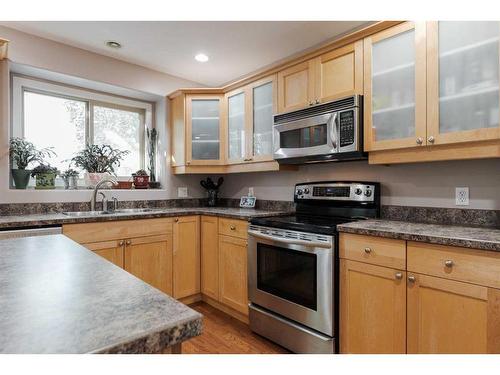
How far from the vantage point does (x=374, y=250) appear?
1675mm

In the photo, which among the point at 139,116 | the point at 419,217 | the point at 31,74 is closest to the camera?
the point at 419,217

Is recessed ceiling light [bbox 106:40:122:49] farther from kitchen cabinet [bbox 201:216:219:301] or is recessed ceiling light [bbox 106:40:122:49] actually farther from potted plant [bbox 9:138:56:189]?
kitchen cabinet [bbox 201:216:219:301]

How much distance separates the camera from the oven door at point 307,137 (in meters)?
2.18

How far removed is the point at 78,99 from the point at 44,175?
2.95ft

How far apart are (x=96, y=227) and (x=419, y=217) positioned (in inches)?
92.5

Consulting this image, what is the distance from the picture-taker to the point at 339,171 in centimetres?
253

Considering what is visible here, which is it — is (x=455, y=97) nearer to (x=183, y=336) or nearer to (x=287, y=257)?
(x=287, y=257)

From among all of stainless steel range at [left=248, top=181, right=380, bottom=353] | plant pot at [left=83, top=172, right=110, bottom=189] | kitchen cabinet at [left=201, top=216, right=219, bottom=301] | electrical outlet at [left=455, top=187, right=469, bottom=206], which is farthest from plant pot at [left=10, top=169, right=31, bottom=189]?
electrical outlet at [left=455, top=187, right=469, bottom=206]

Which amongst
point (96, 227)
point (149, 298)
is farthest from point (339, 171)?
point (149, 298)

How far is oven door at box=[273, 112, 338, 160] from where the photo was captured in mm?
2180

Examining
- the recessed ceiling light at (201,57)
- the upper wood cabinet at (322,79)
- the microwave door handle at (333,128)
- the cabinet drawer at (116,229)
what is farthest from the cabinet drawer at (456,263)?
the recessed ceiling light at (201,57)

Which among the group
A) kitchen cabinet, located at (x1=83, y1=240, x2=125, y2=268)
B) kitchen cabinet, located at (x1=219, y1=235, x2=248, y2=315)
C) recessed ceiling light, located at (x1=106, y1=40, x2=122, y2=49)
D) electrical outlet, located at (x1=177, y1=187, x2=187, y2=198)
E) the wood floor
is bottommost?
the wood floor

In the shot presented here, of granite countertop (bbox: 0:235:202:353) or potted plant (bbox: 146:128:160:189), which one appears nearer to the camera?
granite countertop (bbox: 0:235:202:353)

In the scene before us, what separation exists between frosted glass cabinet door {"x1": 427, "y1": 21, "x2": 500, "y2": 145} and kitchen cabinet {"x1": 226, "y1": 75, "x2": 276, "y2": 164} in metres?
1.28
